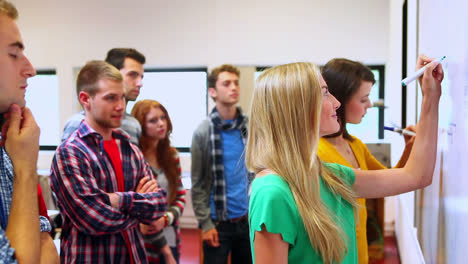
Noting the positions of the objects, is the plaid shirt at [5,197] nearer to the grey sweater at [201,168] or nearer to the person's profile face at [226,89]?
the grey sweater at [201,168]

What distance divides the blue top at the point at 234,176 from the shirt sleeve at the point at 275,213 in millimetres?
1816

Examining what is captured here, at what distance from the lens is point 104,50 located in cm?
584

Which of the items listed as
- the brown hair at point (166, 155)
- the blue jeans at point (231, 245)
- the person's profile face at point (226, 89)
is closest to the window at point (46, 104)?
the brown hair at point (166, 155)

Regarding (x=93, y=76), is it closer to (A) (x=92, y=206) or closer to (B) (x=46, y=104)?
(A) (x=92, y=206)

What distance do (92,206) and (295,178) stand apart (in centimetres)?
103

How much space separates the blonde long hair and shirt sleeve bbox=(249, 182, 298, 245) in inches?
1.2

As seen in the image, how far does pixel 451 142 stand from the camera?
3.93 feet

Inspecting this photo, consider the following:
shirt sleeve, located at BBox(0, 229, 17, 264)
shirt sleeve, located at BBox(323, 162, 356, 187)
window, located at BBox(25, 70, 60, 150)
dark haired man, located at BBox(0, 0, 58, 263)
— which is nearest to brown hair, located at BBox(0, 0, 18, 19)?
dark haired man, located at BBox(0, 0, 58, 263)

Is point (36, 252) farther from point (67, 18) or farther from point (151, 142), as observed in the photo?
point (67, 18)

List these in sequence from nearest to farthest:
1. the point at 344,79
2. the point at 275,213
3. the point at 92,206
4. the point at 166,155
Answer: the point at 275,213
the point at 344,79
the point at 92,206
the point at 166,155

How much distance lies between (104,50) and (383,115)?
3653 mm

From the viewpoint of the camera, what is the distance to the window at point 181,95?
5898mm

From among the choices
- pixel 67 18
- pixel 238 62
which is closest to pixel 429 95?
pixel 238 62

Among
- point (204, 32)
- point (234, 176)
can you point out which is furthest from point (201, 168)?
point (204, 32)
